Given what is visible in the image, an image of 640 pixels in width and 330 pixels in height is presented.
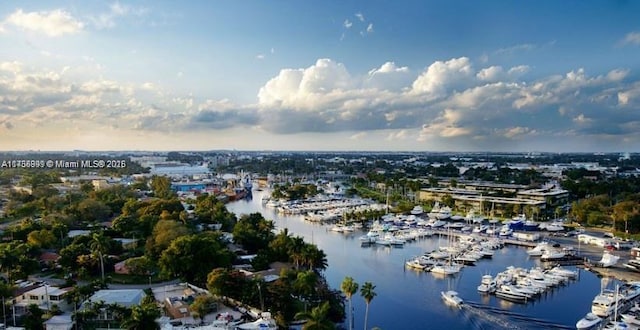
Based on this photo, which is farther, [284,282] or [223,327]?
[284,282]

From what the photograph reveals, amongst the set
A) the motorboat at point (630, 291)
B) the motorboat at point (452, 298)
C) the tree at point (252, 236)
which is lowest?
the motorboat at point (452, 298)

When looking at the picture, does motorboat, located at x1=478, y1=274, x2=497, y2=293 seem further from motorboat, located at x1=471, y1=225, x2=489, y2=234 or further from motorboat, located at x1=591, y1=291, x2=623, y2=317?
motorboat, located at x1=471, y1=225, x2=489, y2=234

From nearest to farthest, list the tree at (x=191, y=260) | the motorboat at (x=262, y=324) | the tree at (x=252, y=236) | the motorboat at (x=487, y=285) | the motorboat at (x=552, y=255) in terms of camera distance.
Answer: the motorboat at (x=262, y=324)
the tree at (x=191, y=260)
the motorboat at (x=487, y=285)
the tree at (x=252, y=236)
the motorboat at (x=552, y=255)

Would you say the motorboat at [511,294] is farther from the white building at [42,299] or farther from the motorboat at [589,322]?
the white building at [42,299]

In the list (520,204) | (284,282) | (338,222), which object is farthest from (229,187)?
(284,282)

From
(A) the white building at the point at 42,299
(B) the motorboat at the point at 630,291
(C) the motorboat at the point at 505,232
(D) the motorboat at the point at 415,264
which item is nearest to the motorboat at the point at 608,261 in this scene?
(B) the motorboat at the point at 630,291

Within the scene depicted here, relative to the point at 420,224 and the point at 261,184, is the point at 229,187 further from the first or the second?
the point at 420,224

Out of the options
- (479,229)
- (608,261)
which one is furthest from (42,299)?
(479,229)
